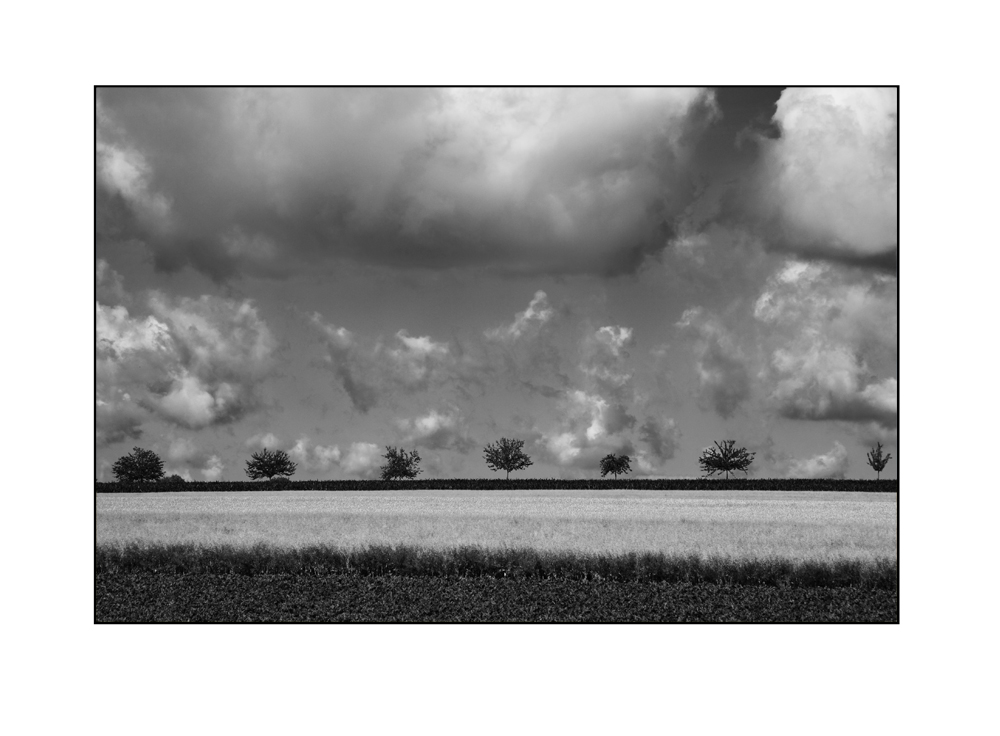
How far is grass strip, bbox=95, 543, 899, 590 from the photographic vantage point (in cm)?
1265

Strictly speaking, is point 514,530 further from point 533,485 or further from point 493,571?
point 533,485

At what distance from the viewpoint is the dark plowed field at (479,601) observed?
1148cm

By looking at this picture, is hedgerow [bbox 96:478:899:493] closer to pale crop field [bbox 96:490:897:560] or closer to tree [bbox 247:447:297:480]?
tree [bbox 247:447:297:480]

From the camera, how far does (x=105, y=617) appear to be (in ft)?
37.6

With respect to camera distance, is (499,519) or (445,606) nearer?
(445,606)

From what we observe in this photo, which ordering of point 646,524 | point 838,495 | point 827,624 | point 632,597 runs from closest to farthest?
point 827,624 → point 632,597 → point 646,524 → point 838,495

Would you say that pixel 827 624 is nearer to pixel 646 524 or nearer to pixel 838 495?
pixel 646 524

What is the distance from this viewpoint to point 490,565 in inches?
532

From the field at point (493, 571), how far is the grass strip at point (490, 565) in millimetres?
23

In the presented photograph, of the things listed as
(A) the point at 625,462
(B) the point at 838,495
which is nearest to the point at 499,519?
(A) the point at 625,462

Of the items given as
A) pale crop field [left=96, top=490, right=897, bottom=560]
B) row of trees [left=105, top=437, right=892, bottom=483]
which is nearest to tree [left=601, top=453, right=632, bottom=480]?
row of trees [left=105, top=437, right=892, bottom=483]

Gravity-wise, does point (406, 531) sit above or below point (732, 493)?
above

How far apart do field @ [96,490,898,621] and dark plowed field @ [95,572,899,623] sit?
Result: 3 centimetres

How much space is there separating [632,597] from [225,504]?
16.7 meters
